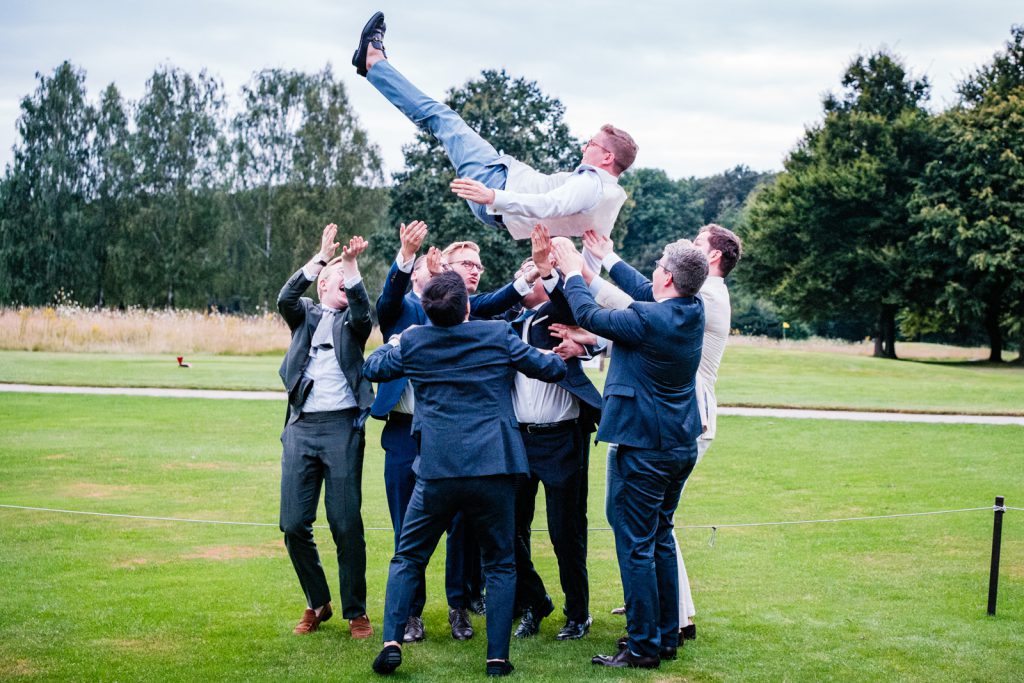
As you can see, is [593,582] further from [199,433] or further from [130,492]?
[199,433]

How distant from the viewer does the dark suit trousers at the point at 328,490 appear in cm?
595

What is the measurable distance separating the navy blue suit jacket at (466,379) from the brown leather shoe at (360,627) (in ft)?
4.25

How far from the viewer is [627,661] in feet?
18.0

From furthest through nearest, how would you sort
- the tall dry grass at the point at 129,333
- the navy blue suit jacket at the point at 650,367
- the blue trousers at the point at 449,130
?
the tall dry grass at the point at 129,333, the blue trousers at the point at 449,130, the navy blue suit jacket at the point at 650,367

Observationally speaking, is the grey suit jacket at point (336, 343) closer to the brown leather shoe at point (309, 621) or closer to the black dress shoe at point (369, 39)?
the brown leather shoe at point (309, 621)

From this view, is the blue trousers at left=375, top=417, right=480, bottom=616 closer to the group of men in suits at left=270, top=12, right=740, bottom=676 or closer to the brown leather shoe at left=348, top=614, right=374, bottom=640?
the group of men in suits at left=270, top=12, right=740, bottom=676

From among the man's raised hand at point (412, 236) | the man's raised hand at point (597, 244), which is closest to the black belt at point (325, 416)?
the man's raised hand at point (412, 236)

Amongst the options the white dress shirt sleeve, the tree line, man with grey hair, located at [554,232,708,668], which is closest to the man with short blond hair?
the white dress shirt sleeve

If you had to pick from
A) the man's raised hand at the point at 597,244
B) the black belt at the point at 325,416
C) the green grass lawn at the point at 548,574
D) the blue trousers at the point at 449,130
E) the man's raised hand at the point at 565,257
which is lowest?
the green grass lawn at the point at 548,574

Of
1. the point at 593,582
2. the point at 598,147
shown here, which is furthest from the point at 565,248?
the point at 593,582

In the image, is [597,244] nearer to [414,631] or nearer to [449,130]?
[449,130]

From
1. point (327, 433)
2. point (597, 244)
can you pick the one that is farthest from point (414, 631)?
point (597, 244)

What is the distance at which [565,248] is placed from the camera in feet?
18.7

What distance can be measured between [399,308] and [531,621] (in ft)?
6.82
